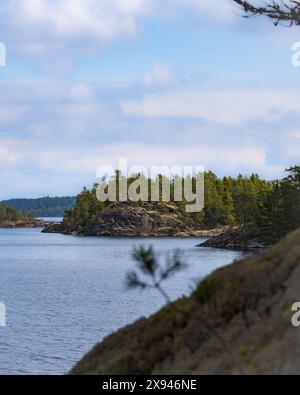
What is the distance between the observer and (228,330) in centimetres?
1516

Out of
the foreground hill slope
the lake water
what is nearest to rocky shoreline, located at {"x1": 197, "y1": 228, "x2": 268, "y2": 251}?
the lake water

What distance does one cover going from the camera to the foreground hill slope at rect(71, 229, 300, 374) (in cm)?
1343

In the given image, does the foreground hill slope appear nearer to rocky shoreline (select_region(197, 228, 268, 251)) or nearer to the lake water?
the lake water

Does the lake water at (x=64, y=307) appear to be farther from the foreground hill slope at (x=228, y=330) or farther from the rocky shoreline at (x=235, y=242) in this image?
the rocky shoreline at (x=235, y=242)

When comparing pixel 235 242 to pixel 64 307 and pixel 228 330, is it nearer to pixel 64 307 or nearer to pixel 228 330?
pixel 64 307

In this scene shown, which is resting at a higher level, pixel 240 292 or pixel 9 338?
pixel 240 292

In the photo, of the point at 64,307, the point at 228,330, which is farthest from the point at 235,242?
the point at 228,330

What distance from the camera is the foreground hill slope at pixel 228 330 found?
44.1 feet

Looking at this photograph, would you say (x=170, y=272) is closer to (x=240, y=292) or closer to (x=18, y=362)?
(x=240, y=292)

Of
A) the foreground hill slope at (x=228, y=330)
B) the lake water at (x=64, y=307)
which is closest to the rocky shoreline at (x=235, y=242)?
the lake water at (x=64, y=307)

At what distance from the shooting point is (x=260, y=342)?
13797 millimetres

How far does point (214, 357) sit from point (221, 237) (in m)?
132
